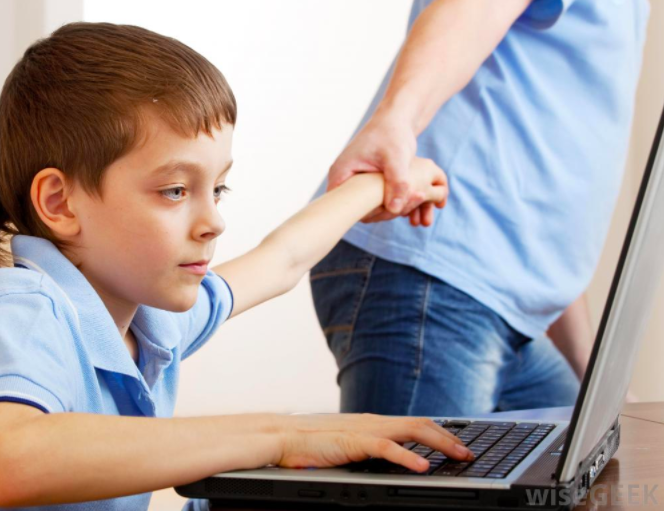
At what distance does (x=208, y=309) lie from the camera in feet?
3.53

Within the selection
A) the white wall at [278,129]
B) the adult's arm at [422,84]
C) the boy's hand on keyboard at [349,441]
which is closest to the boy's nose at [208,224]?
the boy's hand on keyboard at [349,441]

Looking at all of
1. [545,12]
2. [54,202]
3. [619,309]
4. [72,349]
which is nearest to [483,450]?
[619,309]

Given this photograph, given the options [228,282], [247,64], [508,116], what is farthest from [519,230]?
[247,64]

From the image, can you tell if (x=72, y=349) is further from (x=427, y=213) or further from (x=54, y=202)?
(x=427, y=213)

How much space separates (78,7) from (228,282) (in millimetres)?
1786

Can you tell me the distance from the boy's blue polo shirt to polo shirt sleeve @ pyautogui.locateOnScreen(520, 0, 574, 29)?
0.60m

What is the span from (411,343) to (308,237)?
0.60ft

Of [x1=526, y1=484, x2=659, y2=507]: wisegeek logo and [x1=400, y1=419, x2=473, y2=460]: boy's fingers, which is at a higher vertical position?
[x1=400, y1=419, x2=473, y2=460]: boy's fingers

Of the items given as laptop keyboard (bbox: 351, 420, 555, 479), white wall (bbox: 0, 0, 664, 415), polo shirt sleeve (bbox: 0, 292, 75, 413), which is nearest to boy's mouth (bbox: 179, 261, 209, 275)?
polo shirt sleeve (bbox: 0, 292, 75, 413)

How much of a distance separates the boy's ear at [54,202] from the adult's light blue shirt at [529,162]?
0.47 metres

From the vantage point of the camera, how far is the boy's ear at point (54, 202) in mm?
835

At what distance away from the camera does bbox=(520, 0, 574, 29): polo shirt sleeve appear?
115 cm

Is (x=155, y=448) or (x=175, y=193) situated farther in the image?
(x=175, y=193)

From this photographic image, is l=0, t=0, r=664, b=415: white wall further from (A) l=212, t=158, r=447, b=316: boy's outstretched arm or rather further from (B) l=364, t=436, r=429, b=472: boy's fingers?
(B) l=364, t=436, r=429, b=472: boy's fingers
